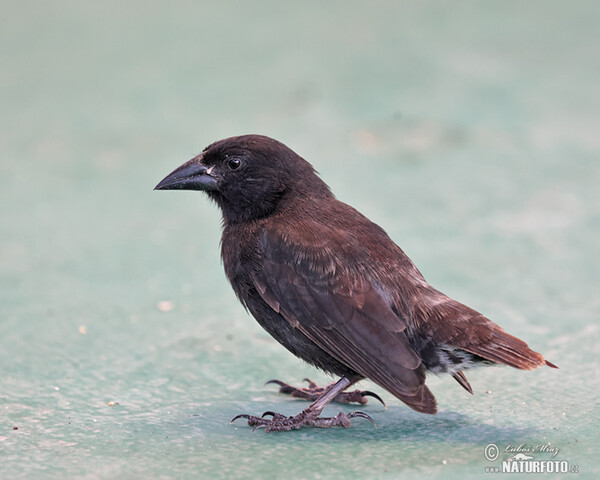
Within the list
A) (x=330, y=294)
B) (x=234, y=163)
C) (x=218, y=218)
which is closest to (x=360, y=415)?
(x=330, y=294)

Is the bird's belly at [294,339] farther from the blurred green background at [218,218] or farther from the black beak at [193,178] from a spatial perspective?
the black beak at [193,178]

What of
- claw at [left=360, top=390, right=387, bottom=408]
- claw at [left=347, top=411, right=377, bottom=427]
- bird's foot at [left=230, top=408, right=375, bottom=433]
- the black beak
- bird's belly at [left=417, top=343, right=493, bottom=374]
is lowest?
bird's foot at [left=230, top=408, right=375, bottom=433]

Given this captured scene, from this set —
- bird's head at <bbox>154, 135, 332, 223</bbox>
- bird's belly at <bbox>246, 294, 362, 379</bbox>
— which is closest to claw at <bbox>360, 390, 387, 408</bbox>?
bird's belly at <bbox>246, 294, 362, 379</bbox>

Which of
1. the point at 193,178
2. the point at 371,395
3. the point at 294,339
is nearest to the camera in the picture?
the point at 294,339

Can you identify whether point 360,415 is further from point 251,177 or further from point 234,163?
point 234,163

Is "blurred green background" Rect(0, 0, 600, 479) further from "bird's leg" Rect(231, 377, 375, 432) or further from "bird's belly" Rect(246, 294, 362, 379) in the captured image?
"bird's belly" Rect(246, 294, 362, 379)

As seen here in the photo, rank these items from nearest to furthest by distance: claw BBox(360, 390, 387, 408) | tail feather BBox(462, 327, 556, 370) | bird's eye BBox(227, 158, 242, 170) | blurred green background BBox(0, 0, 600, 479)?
tail feather BBox(462, 327, 556, 370)
blurred green background BBox(0, 0, 600, 479)
claw BBox(360, 390, 387, 408)
bird's eye BBox(227, 158, 242, 170)

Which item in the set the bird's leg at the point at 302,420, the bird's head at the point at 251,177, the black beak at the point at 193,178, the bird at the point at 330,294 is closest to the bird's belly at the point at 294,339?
the bird at the point at 330,294
